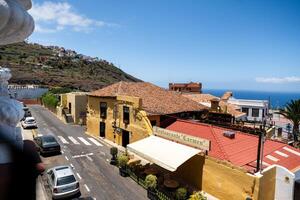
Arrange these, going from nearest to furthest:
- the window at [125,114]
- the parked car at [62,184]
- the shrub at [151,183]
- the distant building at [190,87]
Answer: the parked car at [62,184] → the shrub at [151,183] → the window at [125,114] → the distant building at [190,87]

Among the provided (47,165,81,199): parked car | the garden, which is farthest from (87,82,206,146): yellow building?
(47,165,81,199): parked car

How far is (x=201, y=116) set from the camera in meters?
32.7

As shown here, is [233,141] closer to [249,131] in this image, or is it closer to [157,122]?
[249,131]

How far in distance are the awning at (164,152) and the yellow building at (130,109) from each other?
360 centimetres

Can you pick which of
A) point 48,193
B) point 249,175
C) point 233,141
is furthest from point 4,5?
point 233,141

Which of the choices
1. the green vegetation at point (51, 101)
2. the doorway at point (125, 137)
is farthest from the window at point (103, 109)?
the green vegetation at point (51, 101)

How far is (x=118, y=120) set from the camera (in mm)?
31219

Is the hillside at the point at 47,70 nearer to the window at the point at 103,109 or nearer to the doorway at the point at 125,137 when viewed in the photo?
the window at the point at 103,109

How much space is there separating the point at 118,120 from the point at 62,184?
1444 cm

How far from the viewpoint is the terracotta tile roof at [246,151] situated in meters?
17.5

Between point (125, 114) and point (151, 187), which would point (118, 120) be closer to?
point (125, 114)

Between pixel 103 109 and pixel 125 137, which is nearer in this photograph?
pixel 125 137

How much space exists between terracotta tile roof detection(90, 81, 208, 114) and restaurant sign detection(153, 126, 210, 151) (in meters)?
5.65

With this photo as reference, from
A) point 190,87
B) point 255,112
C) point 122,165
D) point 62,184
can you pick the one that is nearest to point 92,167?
point 122,165
